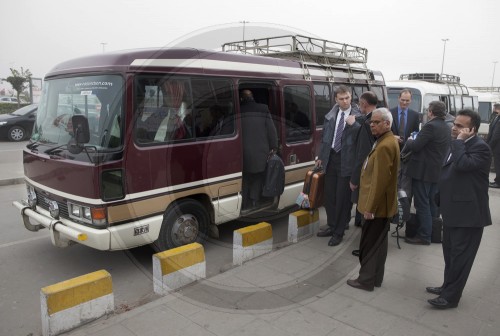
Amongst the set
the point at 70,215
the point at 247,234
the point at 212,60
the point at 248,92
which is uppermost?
the point at 212,60

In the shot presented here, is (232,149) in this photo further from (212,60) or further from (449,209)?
(449,209)

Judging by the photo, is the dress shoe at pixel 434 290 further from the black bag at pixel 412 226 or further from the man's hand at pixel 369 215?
the black bag at pixel 412 226

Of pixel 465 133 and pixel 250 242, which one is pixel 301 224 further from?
pixel 465 133

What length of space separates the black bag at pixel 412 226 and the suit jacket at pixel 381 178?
1781 millimetres

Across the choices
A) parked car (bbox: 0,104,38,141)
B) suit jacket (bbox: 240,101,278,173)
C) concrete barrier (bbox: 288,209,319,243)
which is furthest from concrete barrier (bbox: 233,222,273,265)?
parked car (bbox: 0,104,38,141)

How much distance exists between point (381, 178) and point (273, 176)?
214 cm

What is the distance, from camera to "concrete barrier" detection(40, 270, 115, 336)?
315 centimetres

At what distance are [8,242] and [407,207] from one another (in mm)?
5478

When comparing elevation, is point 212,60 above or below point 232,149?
above

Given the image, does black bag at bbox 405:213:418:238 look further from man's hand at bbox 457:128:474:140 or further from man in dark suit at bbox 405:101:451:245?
man's hand at bbox 457:128:474:140

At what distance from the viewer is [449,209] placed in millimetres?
3541

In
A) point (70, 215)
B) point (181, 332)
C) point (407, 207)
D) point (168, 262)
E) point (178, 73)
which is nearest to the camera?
point (181, 332)

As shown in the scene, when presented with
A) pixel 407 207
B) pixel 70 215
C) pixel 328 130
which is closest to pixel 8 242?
pixel 70 215

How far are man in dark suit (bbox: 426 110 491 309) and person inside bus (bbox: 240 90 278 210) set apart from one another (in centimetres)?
255
